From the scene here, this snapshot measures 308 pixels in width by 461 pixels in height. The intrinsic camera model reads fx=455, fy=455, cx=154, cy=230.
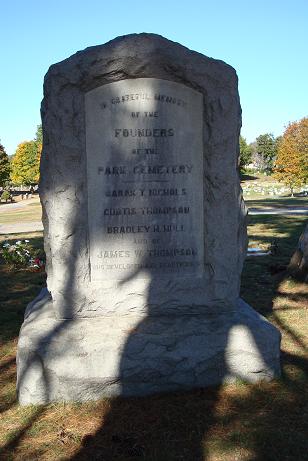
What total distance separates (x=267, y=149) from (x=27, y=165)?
53.5 metres

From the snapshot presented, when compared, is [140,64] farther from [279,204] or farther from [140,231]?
[279,204]

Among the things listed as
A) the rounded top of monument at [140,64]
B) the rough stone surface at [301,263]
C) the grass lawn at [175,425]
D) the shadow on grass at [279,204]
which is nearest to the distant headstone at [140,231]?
the rounded top of monument at [140,64]

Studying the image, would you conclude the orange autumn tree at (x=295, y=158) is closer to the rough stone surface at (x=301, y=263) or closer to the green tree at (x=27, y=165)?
the rough stone surface at (x=301, y=263)

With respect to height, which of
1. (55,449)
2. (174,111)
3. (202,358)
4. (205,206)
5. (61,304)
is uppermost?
(174,111)

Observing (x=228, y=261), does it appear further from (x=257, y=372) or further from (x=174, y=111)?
(x=174, y=111)

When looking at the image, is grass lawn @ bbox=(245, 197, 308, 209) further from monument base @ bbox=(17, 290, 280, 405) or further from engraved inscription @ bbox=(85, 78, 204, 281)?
monument base @ bbox=(17, 290, 280, 405)

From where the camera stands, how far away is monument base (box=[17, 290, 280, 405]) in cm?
373

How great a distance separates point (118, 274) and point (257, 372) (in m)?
1.50

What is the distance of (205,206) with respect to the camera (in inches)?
164

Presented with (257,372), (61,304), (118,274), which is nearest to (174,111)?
(118,274)

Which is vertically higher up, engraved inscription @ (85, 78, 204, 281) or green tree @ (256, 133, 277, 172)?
green tree @ (256, 133, 277, 172)

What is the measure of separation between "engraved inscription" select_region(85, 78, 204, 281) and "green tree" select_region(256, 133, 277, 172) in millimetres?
95428

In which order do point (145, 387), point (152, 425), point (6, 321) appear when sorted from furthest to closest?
point (6, 321), point (145, 387), point (152, 425)

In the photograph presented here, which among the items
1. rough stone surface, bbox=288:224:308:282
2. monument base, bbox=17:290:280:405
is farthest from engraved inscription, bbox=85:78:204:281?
rough stone surface, bbox=288:224:308:282
